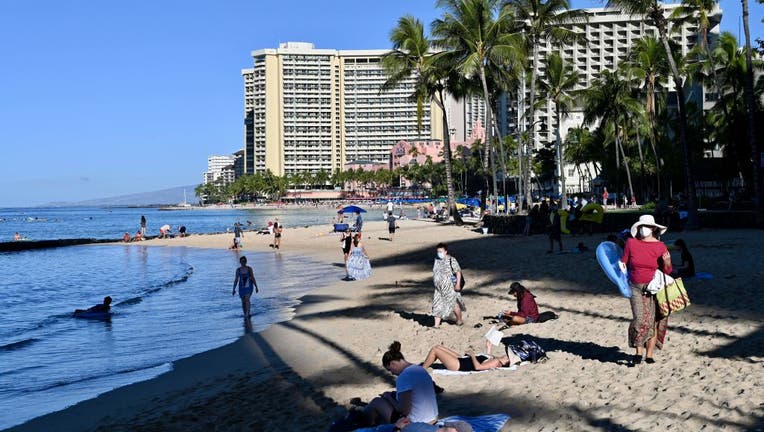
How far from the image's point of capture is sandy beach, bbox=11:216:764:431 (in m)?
6.69

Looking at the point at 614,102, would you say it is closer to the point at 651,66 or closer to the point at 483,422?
the point at 651,66

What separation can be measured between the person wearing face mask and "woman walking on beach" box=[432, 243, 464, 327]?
4108mm

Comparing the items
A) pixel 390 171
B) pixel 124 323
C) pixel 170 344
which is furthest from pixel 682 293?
pixel 390 171

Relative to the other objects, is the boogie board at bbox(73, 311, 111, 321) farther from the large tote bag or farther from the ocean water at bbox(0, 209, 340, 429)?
the large tote bag

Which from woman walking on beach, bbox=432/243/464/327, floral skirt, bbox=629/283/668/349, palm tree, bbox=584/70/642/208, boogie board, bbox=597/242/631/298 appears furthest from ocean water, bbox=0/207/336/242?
floral skirt, bbox=629/283/668/349

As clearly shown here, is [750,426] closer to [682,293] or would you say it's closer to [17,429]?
[682,293]

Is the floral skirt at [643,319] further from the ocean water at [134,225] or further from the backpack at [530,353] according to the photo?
the ocean water at [134,225]

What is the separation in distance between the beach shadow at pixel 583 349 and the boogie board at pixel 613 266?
3.30 ft

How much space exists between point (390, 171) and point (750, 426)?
185 metres

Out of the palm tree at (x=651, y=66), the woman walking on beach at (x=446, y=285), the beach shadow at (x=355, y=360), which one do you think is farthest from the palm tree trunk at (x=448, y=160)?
the woman walking on beach at (x=446, y=285)

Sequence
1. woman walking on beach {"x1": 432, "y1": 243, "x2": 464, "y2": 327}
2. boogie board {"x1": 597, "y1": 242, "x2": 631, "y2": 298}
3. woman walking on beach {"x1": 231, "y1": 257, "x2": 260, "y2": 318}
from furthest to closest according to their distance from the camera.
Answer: woman walking on beach {"x1": 231, "y1": 257, "x2": 260, "y2": 318}, woman walking on beach {"x1": 432, "y1": 243, "x2": 464, "y2": 327}, boogie board {"x1": 597, "y1": 242, "x2": 631, "y2": 298}

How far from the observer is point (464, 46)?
125 ft

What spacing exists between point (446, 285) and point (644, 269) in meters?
4.54

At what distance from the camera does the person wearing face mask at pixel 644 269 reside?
7434 millimetres
